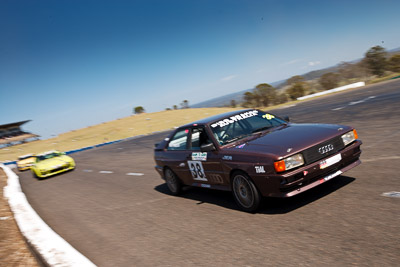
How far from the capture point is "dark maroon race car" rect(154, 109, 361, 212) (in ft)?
14.6

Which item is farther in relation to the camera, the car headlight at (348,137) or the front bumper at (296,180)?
the car headlight at (348,137)

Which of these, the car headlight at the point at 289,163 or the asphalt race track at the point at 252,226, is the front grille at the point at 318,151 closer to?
the car headlight at the point at 289,163

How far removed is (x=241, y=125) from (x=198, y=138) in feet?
2.77

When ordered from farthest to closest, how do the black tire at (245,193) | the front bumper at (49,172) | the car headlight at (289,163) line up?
the front bumper at (49,172) < the black tire at (245,193) < the car headlight at (289,163)

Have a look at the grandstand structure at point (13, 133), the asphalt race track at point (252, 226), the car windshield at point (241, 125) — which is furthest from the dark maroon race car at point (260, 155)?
the grandstand structure at point (13, 133)

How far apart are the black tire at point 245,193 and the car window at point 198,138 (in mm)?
961

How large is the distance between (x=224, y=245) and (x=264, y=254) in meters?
0.62

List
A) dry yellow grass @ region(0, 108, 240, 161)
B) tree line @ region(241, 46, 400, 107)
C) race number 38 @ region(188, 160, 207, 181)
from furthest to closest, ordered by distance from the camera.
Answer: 1. tree line @ region(241, 46, 400, 107)
2. dry yellow grass @ region(0, 108, 240, 161)
3. race number 38 @ region(188, 160, 207, 181)

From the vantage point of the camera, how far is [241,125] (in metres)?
5.79

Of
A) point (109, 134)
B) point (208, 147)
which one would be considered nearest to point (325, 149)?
point (208, 147)

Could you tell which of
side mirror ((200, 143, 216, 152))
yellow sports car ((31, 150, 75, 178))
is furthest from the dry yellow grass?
side mirror ((200, 143, 216, 152))

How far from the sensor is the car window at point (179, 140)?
6.61 metres

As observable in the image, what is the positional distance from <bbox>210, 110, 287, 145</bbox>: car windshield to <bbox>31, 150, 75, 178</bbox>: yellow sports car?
11.7 m

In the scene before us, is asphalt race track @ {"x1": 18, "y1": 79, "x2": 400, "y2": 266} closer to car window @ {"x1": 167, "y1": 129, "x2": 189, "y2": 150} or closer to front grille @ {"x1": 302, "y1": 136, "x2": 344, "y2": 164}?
front grille @ {"x1": 302, "y1": 136, "x2": 344, "y2": 164}
